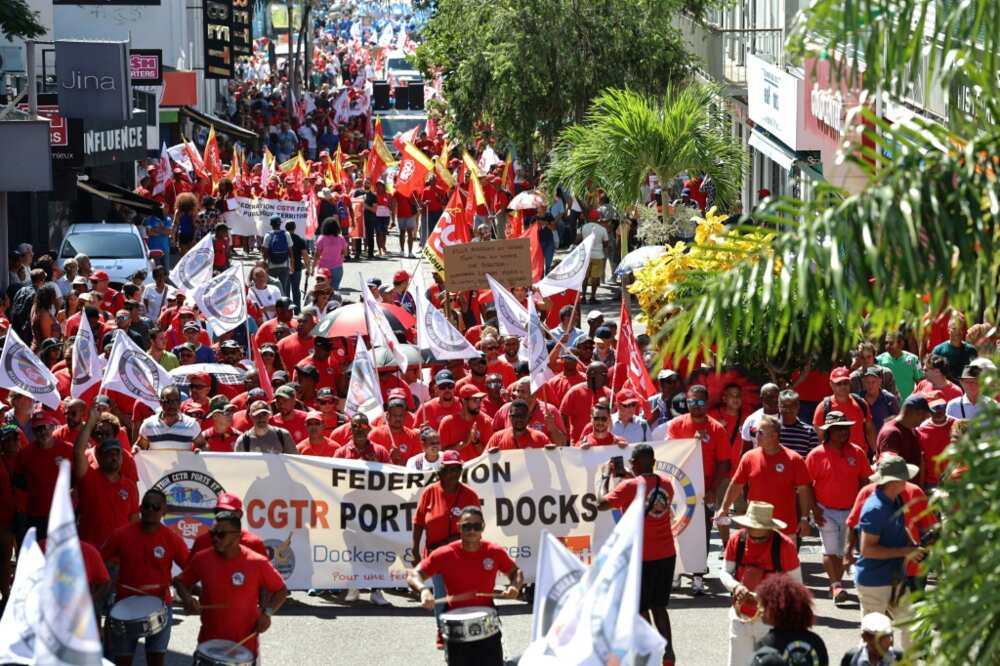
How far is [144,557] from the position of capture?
1114 centimetres

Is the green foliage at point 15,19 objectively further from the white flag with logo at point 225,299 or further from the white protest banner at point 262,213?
the white flag with logo at point 225,299

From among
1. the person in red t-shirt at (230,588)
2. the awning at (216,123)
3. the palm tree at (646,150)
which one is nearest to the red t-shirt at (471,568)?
the person in red t-shirt at (230,588)

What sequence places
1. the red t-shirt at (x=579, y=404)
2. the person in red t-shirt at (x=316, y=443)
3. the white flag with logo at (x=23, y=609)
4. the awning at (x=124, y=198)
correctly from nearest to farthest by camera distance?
the white flag with logo at (x=23, y=609)
the person in red t-shirt at (x=316, y=443)
the red t-shirt at (x=579, y=404)
the awning at (x=124, y=198)

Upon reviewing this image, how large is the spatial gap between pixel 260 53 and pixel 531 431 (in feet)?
275

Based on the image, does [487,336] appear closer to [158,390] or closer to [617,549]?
[158,390]

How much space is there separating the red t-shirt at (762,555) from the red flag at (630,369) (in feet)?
15.4

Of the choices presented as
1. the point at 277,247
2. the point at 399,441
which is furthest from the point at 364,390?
the point at 277,247

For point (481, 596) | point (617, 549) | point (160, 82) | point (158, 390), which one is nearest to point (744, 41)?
point (160, 82)

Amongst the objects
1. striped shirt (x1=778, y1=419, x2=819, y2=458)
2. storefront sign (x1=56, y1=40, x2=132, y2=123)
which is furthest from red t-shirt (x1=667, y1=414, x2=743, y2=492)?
storefront sign (x1=56, y1=40, x2=132, y2=123)

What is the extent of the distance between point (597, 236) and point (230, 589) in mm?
18364

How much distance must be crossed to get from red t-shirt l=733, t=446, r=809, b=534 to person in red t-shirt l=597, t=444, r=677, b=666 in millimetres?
1277

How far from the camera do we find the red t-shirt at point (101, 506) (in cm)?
1248

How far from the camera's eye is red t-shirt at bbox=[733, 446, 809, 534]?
42.5 feet

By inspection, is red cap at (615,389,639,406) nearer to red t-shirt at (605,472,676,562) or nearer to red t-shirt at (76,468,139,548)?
red t-shirt at (605,472,676,562)
